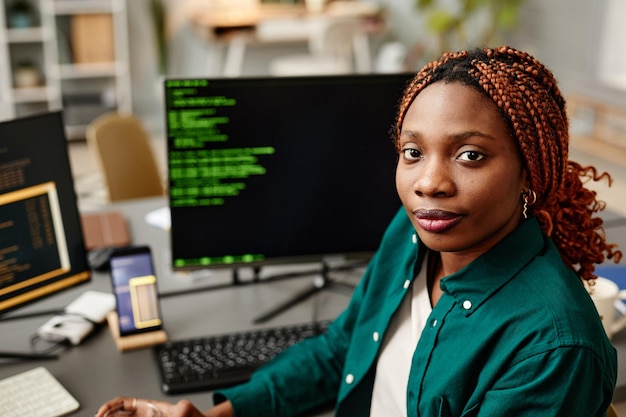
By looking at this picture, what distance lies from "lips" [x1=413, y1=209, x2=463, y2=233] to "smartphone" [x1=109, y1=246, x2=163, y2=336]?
0.73m

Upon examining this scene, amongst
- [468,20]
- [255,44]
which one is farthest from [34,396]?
[468,20]

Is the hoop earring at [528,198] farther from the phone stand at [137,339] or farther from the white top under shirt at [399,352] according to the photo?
the phone stand at [137,339]

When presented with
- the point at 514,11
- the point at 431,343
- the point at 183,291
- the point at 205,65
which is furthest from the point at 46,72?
the point at 431,343

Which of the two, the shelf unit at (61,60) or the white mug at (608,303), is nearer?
the white mug at (608,303)

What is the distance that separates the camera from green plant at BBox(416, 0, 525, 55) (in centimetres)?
536

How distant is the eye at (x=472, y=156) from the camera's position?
974 millimetres

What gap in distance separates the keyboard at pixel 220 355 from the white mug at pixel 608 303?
558mm

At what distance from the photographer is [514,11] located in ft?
17.4

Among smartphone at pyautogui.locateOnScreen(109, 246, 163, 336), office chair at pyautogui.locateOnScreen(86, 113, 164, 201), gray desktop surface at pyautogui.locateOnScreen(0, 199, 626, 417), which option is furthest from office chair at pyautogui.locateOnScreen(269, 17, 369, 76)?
smartphone at pyautogui.locateOnScreen(109, 246, 163, 336)

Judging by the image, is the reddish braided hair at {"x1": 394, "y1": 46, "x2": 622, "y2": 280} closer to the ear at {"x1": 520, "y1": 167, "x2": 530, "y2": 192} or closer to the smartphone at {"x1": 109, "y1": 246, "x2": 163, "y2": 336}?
the ear at {"x1": 520, "y1": 167, "x2": 530, "y2": 192}

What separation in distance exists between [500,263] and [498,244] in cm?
3

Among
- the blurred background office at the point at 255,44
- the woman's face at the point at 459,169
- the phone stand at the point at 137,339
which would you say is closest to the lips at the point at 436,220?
the woman's face at the point at 459,169

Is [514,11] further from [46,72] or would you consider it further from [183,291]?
[183,291]

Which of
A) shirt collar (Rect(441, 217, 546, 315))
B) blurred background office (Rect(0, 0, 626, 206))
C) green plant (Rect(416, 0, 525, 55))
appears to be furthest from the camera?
green plant (Rect(416, 0, 525, 55))
